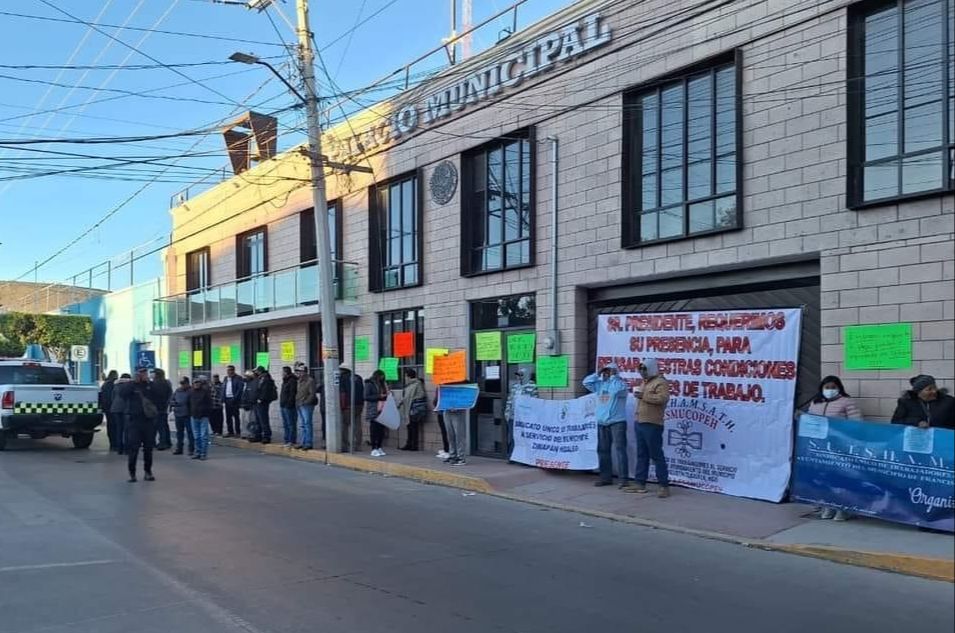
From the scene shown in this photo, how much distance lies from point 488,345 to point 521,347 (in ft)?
3.03

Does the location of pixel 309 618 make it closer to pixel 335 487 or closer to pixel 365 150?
pixel 335 487

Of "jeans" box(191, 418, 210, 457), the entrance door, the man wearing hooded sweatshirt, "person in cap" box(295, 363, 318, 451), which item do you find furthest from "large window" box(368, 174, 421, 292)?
the man wearing hooded sweatshirt

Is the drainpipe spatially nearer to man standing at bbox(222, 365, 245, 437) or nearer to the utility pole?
the utility pole

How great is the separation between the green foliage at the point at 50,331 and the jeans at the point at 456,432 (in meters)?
28.6

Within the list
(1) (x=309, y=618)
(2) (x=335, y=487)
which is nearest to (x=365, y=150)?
(2) (x=335, y=487)

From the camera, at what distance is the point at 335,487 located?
40.6 ft

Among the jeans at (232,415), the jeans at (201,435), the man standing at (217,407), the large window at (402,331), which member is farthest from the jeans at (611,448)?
the man standing at (217,407)

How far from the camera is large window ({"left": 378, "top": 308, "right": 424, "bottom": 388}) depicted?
16.7m

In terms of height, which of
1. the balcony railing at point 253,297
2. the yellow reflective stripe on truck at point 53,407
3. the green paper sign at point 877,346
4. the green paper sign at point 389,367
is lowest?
the yellow reflective stripe on truck at point 53,407

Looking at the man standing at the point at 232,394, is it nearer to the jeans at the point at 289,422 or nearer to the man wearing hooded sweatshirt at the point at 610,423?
the jeans at the point at 289,422

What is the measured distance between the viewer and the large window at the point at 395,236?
1709cm

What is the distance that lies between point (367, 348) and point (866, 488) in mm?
12132

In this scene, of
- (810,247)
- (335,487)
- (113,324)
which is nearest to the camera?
(810,247)

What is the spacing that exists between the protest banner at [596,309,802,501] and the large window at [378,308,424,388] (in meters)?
5.94
